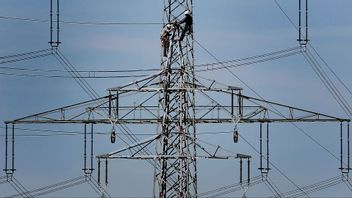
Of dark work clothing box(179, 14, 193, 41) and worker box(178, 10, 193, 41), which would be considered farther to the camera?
dark work clothing box(179, 14, 193, 41)

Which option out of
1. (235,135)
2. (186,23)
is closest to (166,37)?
(186,23)

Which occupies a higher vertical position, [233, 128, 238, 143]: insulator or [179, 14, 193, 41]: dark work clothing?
[179, 14, 193, 41]: dark work clothing

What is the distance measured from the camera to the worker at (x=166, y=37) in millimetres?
78562

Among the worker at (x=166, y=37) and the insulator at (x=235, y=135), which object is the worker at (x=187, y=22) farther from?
the insulator at (x=235, y=135)

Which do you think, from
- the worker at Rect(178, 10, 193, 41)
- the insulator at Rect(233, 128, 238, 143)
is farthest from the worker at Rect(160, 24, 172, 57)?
the insulator at Rect(233, 128, 238, 143)

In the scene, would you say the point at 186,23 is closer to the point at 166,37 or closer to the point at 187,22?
the point at 187,22

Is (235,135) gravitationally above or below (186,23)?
below

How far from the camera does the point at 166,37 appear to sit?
7888 centimetres

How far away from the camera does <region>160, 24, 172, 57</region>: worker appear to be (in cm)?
7856

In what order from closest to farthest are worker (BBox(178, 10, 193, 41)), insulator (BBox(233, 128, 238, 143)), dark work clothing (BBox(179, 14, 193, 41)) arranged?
insulator (BBox(233, 128, 238, 143)) → worker (BBox(178, 10, 193, 41)) → dark work clothing (BBox(179, 14, 193, 41))

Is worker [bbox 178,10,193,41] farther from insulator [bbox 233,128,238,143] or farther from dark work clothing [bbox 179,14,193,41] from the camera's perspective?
insulator [bbox 233,128,238,143]

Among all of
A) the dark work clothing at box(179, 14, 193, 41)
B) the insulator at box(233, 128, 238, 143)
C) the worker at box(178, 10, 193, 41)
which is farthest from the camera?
the dark work clothing at box(179, 14, 193, 41)

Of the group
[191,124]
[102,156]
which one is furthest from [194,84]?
[102,156]

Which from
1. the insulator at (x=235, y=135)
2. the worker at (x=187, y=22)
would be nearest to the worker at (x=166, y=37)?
the worker at (x=187, y=22)
